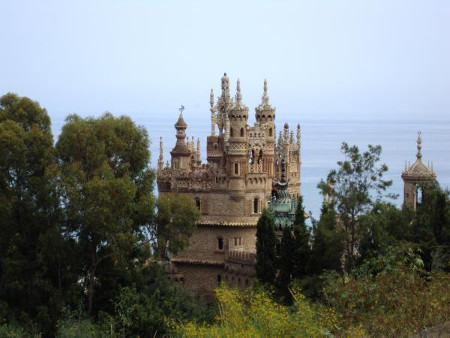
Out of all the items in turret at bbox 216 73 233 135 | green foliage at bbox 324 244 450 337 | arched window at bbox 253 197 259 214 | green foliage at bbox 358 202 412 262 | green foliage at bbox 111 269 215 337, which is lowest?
green foliage at bbox 111 269 215 337

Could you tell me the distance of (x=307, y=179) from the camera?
146875 mm

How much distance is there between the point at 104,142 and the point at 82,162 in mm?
1318

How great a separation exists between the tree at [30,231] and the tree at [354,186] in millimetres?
12367

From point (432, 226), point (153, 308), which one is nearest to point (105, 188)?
point (153, 308)

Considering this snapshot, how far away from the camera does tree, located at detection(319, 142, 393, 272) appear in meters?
53.0

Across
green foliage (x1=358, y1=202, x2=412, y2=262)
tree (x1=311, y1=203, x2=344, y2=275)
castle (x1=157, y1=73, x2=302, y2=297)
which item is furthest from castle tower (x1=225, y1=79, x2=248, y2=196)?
green foliage (x1=358, y1=202, x2=412, y2=262)

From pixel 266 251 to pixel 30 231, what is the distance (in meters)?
11.9

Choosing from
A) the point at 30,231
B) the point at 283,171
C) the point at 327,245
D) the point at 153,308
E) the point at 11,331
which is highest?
the point at 283,171

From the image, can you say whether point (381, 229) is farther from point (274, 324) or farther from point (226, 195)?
point (274, 324)

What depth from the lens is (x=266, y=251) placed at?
5631cm

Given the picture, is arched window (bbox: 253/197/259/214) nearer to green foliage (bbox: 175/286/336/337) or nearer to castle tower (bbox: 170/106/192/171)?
castle tower (bbox: 170/106/192/171)

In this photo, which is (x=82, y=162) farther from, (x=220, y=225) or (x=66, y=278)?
(x=220, y=225)

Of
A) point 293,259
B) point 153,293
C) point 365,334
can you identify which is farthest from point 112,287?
point 365,334

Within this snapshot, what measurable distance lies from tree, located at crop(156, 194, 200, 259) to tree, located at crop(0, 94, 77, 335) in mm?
4220
